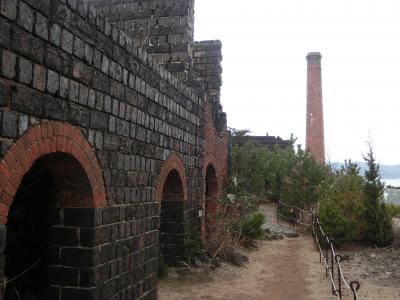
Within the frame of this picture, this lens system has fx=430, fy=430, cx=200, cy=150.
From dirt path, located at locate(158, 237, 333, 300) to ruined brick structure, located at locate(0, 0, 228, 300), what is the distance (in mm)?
1222

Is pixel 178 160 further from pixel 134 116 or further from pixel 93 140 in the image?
pixel 93 140

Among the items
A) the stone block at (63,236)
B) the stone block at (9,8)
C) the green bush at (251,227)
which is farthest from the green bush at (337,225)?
the stone block at (9,8)

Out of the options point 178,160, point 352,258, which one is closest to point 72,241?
point 178,160

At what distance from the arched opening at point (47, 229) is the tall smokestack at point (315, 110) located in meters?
25.4

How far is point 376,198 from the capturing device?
12.9 m

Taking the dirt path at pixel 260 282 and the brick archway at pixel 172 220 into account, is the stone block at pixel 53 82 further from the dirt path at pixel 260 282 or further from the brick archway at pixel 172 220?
the brick archway at pixel 172 220

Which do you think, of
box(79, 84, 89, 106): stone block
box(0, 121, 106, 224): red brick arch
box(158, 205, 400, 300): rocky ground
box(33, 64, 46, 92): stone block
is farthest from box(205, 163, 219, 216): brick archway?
box(33, 64, 46, 92): stone block

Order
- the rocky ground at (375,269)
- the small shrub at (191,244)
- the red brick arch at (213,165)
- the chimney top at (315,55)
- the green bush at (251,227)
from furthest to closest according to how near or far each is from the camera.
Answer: the chimney top at (315,55)
the green bush at (251,227)
the red brick arch at (213,165)
the small shrub at (191,244)
the rocky ground at (375,269)

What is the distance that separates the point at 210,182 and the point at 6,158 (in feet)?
28.6

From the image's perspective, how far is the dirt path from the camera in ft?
25.7

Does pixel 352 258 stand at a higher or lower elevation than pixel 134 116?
lower

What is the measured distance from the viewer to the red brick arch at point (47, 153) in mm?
3572

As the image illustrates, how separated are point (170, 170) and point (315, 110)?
2342 centimetres

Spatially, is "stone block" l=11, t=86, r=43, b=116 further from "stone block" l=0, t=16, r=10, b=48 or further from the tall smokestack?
the tall smokestack
